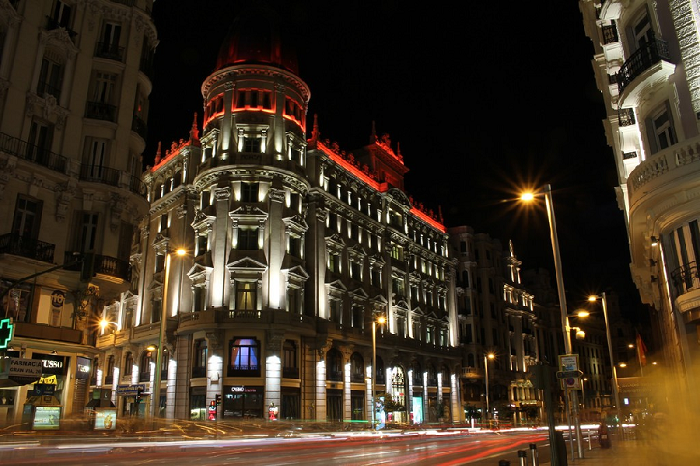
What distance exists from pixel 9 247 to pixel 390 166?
4980 centimetres

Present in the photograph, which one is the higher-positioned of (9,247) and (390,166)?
(390,166)

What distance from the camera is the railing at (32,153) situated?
24266mm

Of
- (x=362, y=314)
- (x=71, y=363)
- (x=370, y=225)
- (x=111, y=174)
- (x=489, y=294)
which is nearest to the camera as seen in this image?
(x=71, y=363)

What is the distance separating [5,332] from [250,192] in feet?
103

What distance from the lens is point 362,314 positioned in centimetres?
5519

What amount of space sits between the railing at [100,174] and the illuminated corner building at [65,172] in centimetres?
5

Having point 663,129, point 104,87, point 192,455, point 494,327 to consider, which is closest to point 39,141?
point 104,87

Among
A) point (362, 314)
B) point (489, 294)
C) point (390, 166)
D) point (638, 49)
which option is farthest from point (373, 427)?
point (489, 294)

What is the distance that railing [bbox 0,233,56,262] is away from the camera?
23244mm

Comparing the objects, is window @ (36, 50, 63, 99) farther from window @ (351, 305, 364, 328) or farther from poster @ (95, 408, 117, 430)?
window @ (351, 305, 364, 328)

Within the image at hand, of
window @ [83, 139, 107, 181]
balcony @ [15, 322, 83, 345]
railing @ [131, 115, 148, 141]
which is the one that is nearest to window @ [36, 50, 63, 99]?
window @ [83, 139, 107, 181]

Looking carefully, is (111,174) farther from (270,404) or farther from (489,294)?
(489,294)

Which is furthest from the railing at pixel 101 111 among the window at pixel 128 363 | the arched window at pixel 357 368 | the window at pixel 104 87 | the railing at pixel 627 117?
the arched window at pixel 357 368

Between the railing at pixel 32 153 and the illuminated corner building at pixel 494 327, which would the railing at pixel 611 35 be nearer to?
the railing at pixel 32 153
